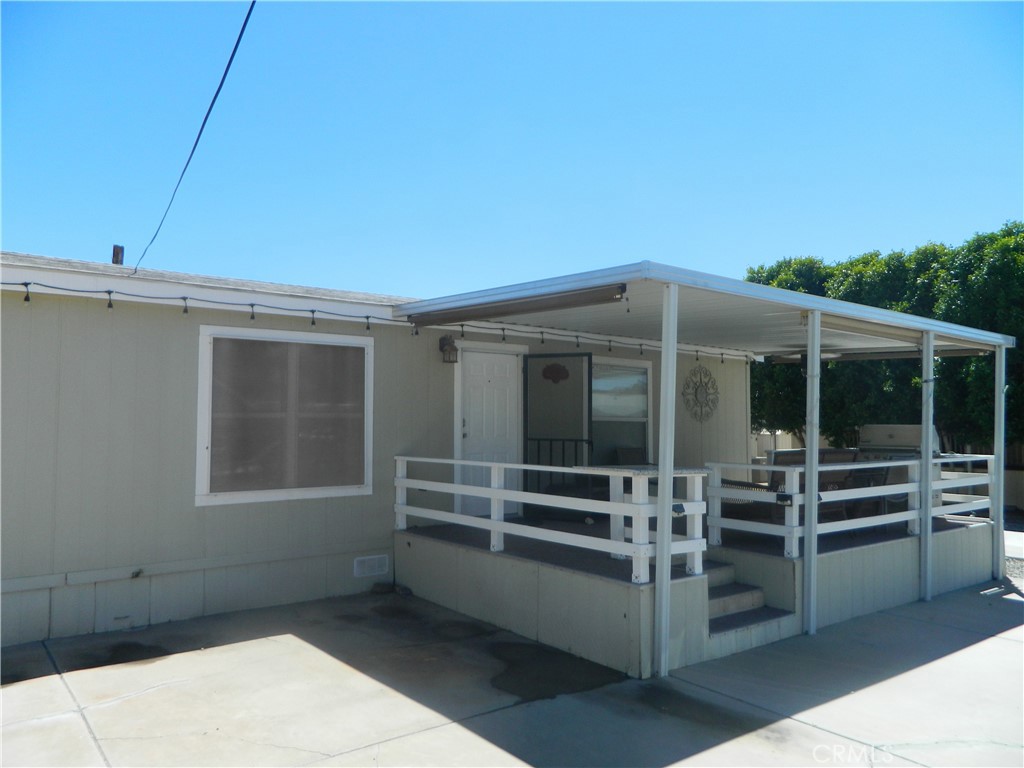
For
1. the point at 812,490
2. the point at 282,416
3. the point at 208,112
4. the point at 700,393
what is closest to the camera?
the point at 812,490

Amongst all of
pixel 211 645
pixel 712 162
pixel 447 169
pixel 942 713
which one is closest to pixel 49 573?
pixel 211 645

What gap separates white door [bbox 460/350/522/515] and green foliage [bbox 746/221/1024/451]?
252 inches

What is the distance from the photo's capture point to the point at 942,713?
3932mm

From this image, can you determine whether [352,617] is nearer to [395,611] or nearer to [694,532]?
[395,611]

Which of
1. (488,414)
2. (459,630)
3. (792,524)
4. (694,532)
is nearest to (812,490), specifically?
(792,524)

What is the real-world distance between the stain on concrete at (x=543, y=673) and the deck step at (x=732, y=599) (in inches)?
43.9

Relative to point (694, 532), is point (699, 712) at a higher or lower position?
lower

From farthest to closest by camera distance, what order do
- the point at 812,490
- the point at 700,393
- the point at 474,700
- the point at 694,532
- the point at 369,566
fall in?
1. the point at 700,393
2. the point at 369,566
3. the point at 812,490
4. the point at 694,532
5. the point at 474,700

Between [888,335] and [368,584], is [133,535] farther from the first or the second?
[888,335]

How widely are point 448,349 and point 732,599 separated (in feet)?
10.7

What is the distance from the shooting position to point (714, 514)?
605 centimetres

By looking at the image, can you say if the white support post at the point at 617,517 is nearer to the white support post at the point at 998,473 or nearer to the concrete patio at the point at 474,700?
the concrete patio at the point at 474,700

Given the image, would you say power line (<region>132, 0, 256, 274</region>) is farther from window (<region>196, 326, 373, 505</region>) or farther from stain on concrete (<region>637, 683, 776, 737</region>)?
stain on concrete (<region>637, 683, 776, 737</region>)

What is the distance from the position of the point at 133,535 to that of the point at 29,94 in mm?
4614
